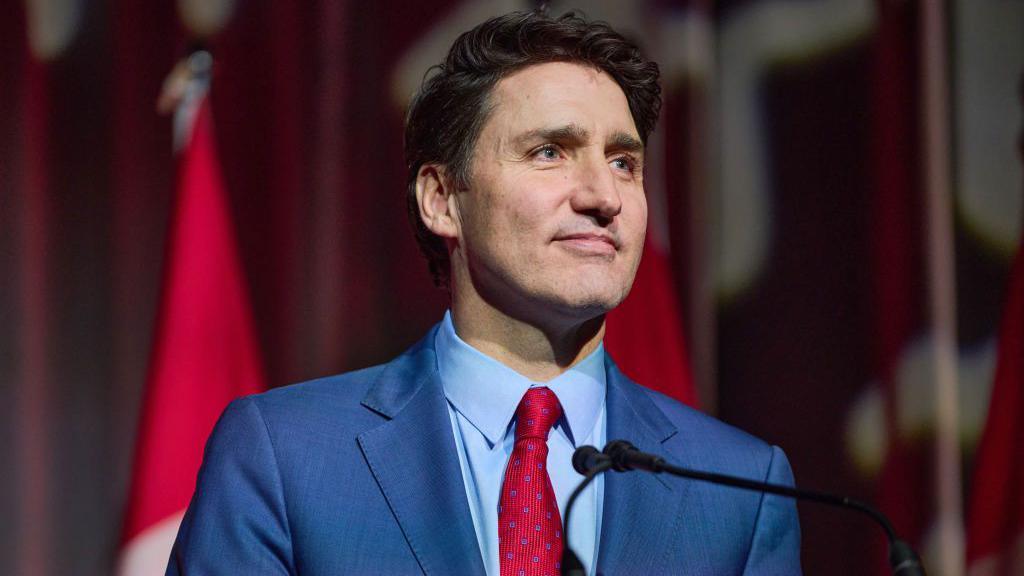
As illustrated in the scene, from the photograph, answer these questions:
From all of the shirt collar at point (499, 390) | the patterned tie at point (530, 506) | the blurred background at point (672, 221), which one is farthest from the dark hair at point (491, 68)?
the blurred background at point (672, 221)

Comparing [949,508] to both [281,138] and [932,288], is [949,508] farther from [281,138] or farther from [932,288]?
[281,138]

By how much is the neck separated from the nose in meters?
0.18

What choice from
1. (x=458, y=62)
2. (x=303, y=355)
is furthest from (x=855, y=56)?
(x=303, y=355)

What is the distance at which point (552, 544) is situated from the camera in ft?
5.42

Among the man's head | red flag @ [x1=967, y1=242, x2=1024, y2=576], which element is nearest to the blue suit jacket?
the man's head

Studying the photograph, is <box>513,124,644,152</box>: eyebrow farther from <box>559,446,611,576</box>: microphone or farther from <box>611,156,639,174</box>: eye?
<box>559,446,611,576</box>: microphone

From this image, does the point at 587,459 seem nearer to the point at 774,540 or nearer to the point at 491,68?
the point at 774,540

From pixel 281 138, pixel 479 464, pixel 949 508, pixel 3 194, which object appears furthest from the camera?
pixel 949 508

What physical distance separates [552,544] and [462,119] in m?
0.69

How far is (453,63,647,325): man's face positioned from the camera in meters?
1.76

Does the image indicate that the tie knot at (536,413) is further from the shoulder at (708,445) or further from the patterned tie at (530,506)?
the shoulder at (708,445)

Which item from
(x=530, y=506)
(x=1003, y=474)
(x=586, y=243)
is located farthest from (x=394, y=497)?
(x=1003, y=474)

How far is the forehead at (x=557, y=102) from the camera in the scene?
1844 millimetres

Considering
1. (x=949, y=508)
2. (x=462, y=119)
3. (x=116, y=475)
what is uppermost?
(x=462, y=119)
